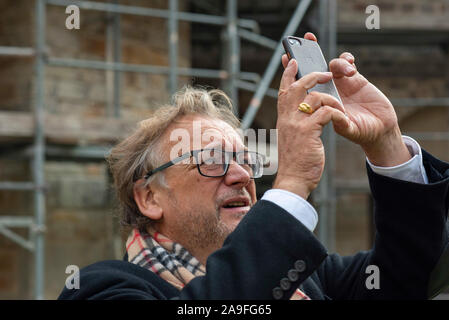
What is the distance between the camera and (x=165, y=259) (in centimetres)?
236

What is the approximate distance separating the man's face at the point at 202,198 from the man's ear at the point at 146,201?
0.07 ft

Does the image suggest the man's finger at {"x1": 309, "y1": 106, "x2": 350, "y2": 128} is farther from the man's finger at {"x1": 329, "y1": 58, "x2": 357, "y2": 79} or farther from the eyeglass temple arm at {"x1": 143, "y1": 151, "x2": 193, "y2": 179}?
the eyeglass temple arm at {"x1": 143, "y1": 151, "x2": 193, "y2": 179}

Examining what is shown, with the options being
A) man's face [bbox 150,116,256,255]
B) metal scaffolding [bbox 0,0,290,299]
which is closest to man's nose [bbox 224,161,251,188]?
man's face [bbox 150,116,256,255]

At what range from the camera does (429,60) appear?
10.2 metres

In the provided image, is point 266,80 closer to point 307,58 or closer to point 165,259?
point 165,259

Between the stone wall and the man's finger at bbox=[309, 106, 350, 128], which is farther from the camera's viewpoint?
the stone wall

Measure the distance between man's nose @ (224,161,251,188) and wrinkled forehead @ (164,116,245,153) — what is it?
9 cm

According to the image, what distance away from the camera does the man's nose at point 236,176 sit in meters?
2.43

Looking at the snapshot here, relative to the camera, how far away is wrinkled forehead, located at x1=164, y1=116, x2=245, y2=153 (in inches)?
100

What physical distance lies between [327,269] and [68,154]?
12.1ft
